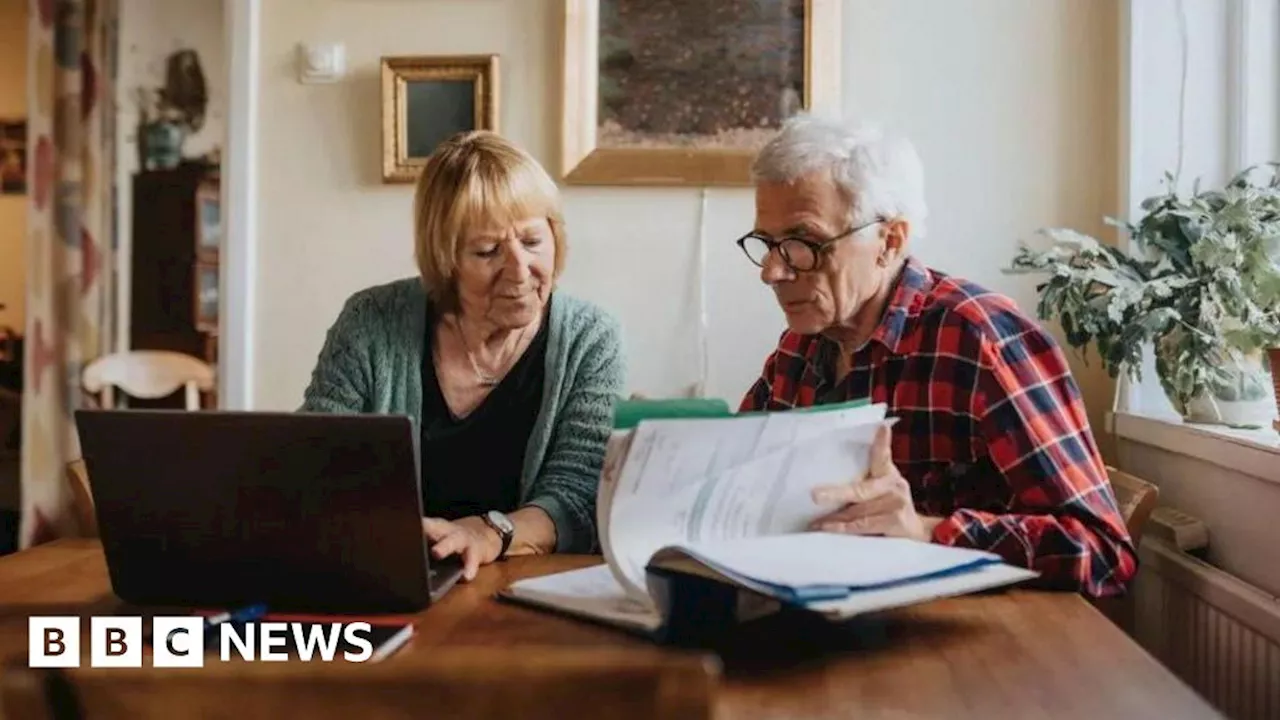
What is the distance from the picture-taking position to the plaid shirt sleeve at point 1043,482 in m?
1.15

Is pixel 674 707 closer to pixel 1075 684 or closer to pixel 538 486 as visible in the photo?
pixel 1075 684

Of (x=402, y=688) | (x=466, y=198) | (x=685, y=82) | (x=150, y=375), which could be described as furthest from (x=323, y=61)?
(x=402, y=688)

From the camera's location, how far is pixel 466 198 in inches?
62.9

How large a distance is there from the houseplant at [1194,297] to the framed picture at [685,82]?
2.05ft

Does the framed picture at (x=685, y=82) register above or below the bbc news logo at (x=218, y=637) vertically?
above

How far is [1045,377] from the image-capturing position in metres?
1.30

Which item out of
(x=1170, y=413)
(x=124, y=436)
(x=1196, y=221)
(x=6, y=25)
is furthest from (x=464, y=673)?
(x=6, y=25)

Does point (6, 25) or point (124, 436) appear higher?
point (6, 25)

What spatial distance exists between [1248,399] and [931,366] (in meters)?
0.68

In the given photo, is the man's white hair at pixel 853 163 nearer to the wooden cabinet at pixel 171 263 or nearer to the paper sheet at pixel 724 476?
the paper sheet at pixel 724 476

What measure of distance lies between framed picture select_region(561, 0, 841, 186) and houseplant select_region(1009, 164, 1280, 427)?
0.63 m

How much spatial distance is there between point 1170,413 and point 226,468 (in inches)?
64.7

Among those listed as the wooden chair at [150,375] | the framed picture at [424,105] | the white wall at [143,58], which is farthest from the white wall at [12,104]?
the framed picture at [424,105]

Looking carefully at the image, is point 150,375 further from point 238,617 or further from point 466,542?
point 238,617
